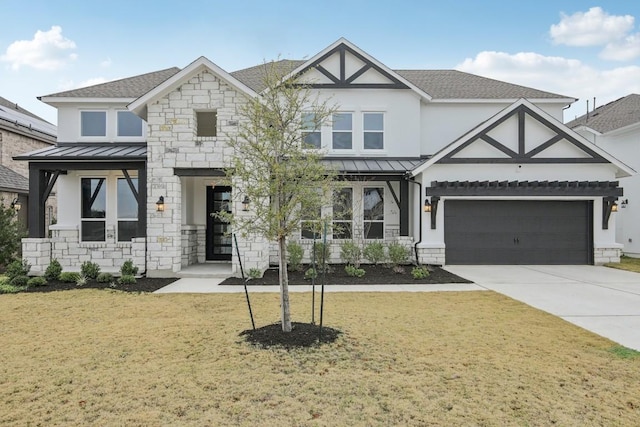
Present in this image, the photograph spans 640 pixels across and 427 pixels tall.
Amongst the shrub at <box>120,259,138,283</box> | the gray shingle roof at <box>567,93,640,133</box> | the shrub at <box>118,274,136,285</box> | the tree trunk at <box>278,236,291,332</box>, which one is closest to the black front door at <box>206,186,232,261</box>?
the shrub at <box>120,259,138,283</box>

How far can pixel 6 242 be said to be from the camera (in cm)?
1284

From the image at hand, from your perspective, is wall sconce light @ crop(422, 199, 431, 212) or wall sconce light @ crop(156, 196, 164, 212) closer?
wall sconce light @ crop(156, 196, 164, 212)

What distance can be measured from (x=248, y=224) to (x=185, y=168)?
251 inches

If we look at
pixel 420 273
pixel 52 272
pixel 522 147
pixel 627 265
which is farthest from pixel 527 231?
pixel 52 272

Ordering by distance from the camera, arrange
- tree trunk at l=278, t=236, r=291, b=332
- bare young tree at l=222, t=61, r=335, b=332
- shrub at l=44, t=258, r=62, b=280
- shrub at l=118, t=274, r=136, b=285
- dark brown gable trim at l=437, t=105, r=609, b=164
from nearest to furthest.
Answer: bare young tree at l=222, t=61, r=335, b=332, tree trunk at l=278, t=236, r=291, b=332, shrub at l=118, t=274, r=136, b=285, shrub at l=44, t=258, r=62, b=280, dark brown gable trim at l=437, t=105, r=609, b=164

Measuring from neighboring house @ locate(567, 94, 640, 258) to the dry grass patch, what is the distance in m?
14.0

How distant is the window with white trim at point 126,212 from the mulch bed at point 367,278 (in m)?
4.53

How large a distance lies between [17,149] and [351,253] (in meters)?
17.3

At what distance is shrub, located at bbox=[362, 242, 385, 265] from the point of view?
12945 mm

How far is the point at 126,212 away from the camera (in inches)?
526

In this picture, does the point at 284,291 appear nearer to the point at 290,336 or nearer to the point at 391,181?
the point at 290,336

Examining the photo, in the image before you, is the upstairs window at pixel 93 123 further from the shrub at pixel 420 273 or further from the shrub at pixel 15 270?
the shrub at pixel 420 273

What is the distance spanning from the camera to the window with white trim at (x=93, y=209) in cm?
1336

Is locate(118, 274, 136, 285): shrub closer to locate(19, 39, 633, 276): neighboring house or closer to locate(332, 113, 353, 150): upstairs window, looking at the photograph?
locate(19, 39, 633, 276): neighboring house
